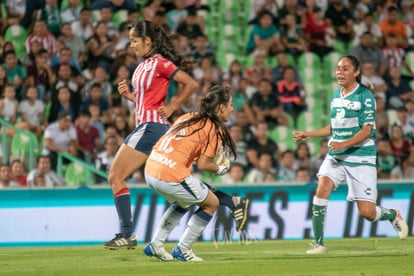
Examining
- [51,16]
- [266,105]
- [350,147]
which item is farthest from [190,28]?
[350,147]

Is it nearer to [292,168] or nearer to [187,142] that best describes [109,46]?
[292,168]

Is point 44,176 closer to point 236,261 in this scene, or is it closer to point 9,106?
point 9,106

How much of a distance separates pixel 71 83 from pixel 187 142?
25.4 ft

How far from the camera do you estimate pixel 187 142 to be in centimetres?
954

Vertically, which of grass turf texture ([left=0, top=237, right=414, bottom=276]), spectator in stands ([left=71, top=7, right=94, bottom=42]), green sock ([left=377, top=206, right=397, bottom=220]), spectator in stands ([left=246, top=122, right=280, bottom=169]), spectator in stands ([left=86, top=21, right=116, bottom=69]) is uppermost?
spectator in stands ([left=71, top=7, right=94, bottom=42])

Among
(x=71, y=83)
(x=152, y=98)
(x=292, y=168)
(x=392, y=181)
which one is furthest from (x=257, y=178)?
(x=152, y=98)

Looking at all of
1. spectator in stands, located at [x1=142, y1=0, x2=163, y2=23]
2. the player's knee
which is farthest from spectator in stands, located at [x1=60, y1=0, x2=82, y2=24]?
the player's knee

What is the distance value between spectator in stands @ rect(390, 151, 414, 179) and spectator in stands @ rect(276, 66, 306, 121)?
212cm

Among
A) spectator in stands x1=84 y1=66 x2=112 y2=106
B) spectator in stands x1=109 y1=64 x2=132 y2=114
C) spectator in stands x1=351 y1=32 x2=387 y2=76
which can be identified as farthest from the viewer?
spectator in stands x1=351 y1=32 x2=387 y2=76

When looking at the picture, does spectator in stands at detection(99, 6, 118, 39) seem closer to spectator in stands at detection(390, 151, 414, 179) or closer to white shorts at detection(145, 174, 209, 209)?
spectator in stands at detection(390, 151, 414, 179)

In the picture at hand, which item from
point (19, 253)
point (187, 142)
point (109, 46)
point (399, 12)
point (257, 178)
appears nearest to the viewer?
point (187, 142)

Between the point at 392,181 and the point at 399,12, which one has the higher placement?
the point at 399,12

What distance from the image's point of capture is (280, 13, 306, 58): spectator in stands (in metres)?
19.6

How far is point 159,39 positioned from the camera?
1073 centimetres
